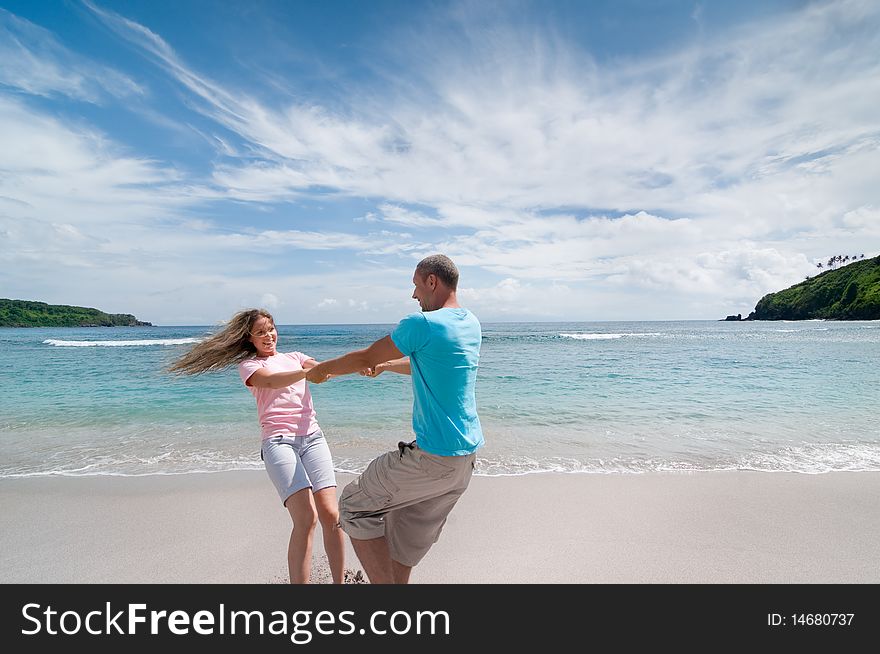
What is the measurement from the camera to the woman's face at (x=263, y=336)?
12.8 feet

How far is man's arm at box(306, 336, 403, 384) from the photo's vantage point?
2832 millimetres

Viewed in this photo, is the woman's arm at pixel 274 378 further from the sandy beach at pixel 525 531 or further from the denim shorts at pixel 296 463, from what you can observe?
the sandy beach at pixel 525 531

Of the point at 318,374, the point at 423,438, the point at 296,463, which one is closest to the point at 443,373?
the point at 423,438

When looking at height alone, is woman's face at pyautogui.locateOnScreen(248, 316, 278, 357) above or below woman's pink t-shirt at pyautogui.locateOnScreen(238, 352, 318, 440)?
above

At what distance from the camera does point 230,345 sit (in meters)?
3.93

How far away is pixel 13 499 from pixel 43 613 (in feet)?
11.7

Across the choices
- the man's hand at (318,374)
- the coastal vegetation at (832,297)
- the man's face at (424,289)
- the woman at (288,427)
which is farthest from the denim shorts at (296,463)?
the coastal vegetation at (832,297)

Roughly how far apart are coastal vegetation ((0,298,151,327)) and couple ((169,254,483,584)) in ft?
469

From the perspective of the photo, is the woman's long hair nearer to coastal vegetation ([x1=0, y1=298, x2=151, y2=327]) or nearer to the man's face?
the man's face

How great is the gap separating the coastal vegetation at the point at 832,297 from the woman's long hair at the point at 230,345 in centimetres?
11421

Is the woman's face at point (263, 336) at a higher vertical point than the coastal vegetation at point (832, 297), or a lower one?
lower

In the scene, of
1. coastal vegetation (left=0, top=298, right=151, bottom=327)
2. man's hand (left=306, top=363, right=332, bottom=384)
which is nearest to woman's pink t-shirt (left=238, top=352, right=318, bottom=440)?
man's hand (left=306, top=363, right=332, bottom=384)

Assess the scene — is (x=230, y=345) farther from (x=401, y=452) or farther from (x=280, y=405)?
(x=401, y=452)

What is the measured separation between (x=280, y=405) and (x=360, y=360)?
113 centimetres
